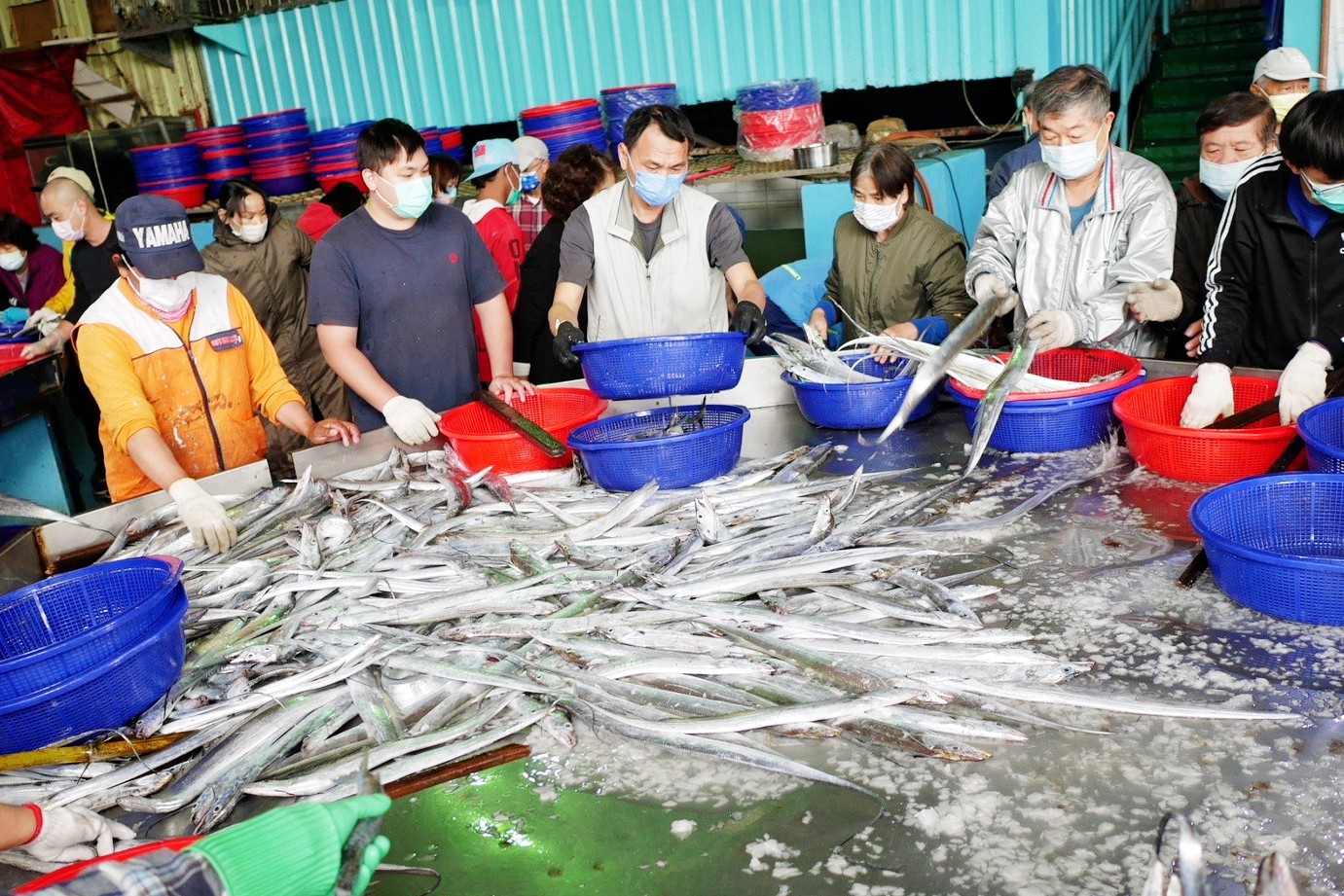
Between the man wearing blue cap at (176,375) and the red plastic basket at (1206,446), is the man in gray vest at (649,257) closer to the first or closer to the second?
the man wearing blue cap at (176,375)

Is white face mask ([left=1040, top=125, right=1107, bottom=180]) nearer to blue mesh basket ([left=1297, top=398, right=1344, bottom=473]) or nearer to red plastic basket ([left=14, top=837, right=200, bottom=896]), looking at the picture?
blue mesh basket ([left=1297, top=398, right=1344, bottom=473])

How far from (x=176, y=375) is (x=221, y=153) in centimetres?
669

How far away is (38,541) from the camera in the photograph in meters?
3.39

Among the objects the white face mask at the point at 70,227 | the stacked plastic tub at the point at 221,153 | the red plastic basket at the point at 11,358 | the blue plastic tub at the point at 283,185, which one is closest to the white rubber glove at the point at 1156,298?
the red plastic basket at the point at 11,358

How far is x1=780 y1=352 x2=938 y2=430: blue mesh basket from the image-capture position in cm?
384

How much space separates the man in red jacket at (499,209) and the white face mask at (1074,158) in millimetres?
2685

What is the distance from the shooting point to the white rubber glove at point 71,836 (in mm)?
1919

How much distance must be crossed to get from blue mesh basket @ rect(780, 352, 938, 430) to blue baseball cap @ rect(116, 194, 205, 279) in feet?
7.04

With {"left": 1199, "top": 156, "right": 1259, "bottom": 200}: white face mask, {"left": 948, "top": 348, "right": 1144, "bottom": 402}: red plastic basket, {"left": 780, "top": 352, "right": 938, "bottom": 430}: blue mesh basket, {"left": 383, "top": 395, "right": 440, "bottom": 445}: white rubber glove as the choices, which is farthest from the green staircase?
{"left": 383, "top": 395, "right": 440, "bottom": 445}: white rubber glove

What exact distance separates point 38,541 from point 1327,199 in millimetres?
3973

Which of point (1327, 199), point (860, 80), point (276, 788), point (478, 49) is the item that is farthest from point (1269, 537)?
point (478, 49)

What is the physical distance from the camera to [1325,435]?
113 inches

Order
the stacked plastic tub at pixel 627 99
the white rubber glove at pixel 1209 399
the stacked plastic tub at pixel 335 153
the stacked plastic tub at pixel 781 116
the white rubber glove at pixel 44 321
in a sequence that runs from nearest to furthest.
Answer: the white rubber glove at pixel 1209 399 → the white rubber glove at pixel 44 321 → the stacked plastic tub at pixel 781 116 → the stacked plastic tub at pixel 627 99 → the stacked plastic tub at pixel 335 153

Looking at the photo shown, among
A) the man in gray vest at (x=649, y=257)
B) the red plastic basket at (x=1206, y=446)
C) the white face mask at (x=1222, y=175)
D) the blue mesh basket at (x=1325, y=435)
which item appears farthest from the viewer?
the man in gray vest at (x=649, y=257)
